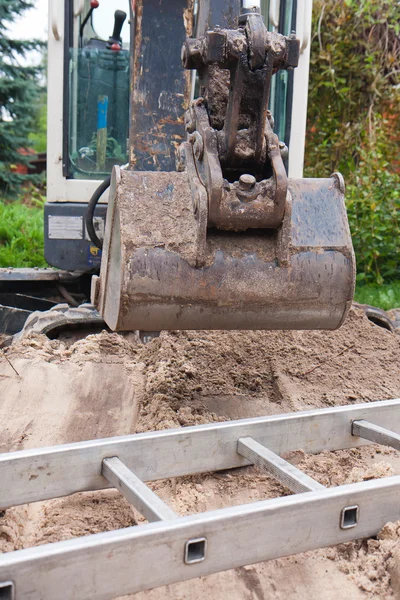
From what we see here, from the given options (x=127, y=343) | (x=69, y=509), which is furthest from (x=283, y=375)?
(x=69, y=509)

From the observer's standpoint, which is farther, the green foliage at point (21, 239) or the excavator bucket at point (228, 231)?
the green foliage at point (21, 239)

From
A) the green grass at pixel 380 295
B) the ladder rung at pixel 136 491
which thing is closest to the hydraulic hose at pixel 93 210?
the ladder rung at pixel 136 491

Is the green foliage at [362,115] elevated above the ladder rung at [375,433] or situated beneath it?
elevated above

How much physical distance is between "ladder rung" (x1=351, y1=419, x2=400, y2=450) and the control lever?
3128 mm

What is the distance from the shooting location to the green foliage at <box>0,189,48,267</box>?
8.24 meters

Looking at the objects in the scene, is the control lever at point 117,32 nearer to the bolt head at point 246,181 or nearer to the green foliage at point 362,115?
the bolt head at point 246,181

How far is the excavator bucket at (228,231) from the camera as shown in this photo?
8.54 feet

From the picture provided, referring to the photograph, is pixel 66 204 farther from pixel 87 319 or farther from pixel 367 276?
pixel 367 276

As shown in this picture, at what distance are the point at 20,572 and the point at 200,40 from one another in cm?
205

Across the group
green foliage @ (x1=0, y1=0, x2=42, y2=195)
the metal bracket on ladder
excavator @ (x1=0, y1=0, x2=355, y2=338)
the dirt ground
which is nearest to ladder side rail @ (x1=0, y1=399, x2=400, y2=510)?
the metal bracket on ladder

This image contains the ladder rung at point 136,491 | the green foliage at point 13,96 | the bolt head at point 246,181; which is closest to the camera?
the ladder rung at point 136,491

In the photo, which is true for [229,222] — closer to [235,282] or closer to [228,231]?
[228,231]

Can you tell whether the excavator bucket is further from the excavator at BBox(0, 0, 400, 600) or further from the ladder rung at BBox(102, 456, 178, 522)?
the ladder rung at BBox(102, 456, 178, 522)

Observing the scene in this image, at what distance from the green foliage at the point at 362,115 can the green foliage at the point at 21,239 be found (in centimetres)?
357
